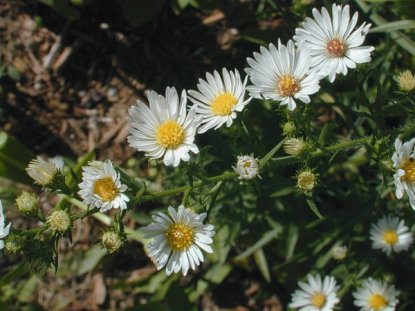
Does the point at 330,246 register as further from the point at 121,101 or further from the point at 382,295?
the point at 121,101

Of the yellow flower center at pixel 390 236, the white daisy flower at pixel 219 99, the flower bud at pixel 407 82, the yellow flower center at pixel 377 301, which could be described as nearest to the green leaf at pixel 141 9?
the white daisy flower at pixel 219 99

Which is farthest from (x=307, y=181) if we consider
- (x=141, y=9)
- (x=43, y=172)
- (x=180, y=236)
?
(x=141, y=9)

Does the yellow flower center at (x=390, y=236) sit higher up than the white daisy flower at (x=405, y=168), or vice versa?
the yellow flower center at (x=390, y=236)

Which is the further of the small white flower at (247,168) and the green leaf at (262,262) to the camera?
the green leaf at (262,262)

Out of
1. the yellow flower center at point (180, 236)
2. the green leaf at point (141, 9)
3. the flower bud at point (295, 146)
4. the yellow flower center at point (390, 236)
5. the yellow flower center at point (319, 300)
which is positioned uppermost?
the green leaf at point (141, 9)

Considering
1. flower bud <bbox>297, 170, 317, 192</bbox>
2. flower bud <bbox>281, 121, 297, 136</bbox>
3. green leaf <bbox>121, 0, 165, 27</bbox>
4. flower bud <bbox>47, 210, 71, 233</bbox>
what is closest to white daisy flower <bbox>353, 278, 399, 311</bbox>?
flower bud <bbox>297, 170, 317, 192</bbox>

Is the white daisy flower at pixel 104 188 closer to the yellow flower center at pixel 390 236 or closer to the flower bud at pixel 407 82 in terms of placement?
the flower bud at pixel 407 82

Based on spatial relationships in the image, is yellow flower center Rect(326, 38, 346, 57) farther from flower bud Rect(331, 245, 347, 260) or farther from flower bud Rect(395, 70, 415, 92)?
flower bud Rect(331, 245, 347, 260)

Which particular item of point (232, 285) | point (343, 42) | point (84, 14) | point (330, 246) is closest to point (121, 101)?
point (84, 14)
